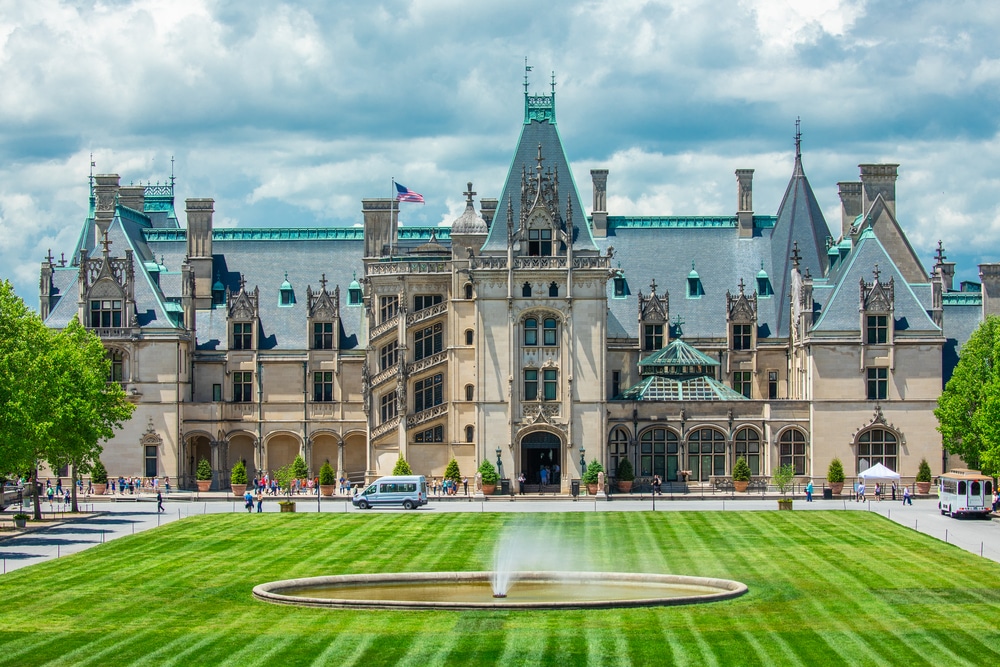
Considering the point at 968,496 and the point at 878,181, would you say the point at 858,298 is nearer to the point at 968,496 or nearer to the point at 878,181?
the point at 878,181

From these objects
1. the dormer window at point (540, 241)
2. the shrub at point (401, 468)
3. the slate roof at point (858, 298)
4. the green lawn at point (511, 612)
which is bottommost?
the green lawn at point (511, 612)

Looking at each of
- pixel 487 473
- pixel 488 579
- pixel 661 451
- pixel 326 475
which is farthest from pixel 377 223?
pixel 488 579

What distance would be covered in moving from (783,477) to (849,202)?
28.3m

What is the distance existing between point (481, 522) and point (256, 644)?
33741 mm

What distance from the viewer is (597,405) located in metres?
97.6

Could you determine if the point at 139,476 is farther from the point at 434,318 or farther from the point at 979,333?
the point at 979,333

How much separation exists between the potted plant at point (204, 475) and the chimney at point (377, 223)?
18066mm

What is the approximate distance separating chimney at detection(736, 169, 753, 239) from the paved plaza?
79.1 ft

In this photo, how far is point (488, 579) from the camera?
54.5 meters

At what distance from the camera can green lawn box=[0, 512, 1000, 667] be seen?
41.5 meters

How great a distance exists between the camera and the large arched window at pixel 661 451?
325 feet

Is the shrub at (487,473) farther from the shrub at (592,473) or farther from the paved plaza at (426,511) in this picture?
the shrub at (592,473)

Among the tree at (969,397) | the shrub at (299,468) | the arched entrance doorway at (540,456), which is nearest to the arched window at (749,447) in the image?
the arched entrance doorway at (540,456)

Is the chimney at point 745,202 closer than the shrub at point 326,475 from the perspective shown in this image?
No
